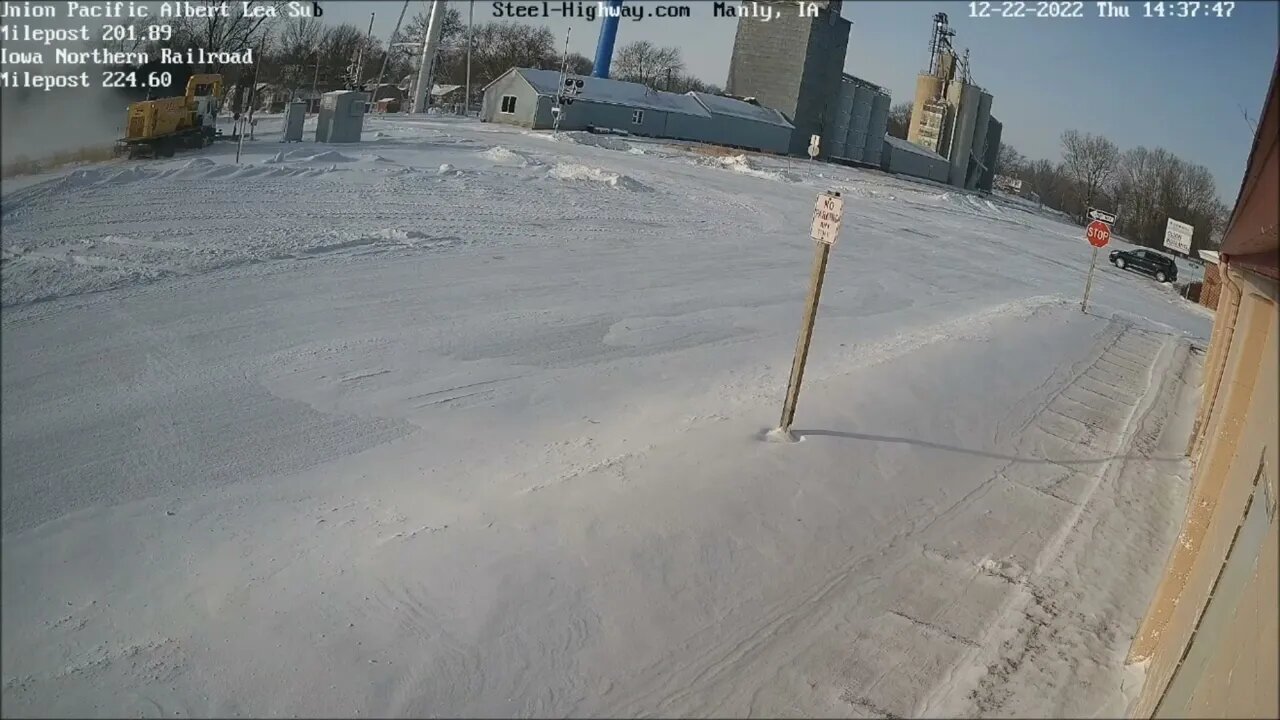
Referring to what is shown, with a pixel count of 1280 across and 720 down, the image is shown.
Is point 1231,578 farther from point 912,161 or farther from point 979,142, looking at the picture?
point 979,142

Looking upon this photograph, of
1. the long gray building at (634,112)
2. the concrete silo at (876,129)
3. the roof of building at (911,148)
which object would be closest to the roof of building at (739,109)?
the long gray building at (634,112)

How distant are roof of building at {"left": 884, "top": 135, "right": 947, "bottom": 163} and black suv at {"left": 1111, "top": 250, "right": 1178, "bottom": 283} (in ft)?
102

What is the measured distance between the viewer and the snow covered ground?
4.94 m

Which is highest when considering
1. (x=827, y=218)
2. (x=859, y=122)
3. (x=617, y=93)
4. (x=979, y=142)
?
(x=979, y=142)

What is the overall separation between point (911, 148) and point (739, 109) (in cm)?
1839

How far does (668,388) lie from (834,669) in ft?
16.7

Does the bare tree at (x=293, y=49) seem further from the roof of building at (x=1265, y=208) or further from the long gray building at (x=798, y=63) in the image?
Answer: the long gray building at (x=798, y=63)

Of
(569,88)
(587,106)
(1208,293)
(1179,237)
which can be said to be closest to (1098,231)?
(1179,237)

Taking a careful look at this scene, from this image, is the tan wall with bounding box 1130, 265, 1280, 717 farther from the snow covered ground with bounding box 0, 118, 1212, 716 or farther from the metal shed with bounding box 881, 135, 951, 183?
the metal shed with bounding box 881, 135, 951, 183

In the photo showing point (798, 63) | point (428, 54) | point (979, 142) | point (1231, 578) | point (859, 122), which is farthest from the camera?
point (979, 142)

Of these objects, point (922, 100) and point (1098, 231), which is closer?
point (1098, 231)

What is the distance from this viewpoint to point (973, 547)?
6.91 meters

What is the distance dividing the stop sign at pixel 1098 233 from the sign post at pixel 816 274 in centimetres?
1347

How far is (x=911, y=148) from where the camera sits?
6806 cm
